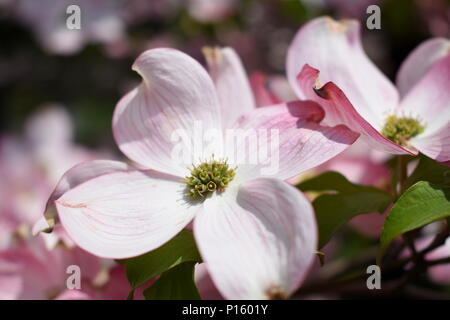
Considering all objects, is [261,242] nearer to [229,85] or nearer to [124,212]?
[124,212]

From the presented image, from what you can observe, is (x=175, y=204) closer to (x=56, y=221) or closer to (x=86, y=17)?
(x=56, y=221)

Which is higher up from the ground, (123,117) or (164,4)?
(164,4)

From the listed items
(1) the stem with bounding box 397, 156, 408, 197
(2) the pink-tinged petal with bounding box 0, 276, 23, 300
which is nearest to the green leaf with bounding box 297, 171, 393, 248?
(1) the stem with bounding box 397, 156, 408, 197

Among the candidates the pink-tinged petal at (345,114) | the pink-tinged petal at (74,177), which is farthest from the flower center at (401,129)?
the pink-tinged petal at (74,177)

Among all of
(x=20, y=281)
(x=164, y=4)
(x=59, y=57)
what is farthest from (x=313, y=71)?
(x=59, y=57)

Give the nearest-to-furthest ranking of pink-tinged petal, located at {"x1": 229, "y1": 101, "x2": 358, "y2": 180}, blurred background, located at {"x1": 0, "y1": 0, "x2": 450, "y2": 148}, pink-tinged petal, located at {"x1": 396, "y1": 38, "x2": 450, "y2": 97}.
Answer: pink-tinged petal, located at {"x1": 229, "y1": 101, "x2": 358, "y2": 180}
pink-tinged petal, located at {"x1": 396, "y1": 38, "x2": 450, "y2": 97}
blurred background, located at {"x1": 0, "y1": 0, "x2": 450, "y2": 148}

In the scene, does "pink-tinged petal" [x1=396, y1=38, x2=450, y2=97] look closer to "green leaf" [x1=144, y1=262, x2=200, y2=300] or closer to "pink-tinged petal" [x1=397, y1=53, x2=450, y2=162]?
"pink-tinged petal" [x1=397, y1=53, x2=450, y2=162]

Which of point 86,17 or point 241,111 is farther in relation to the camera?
point 86,17
